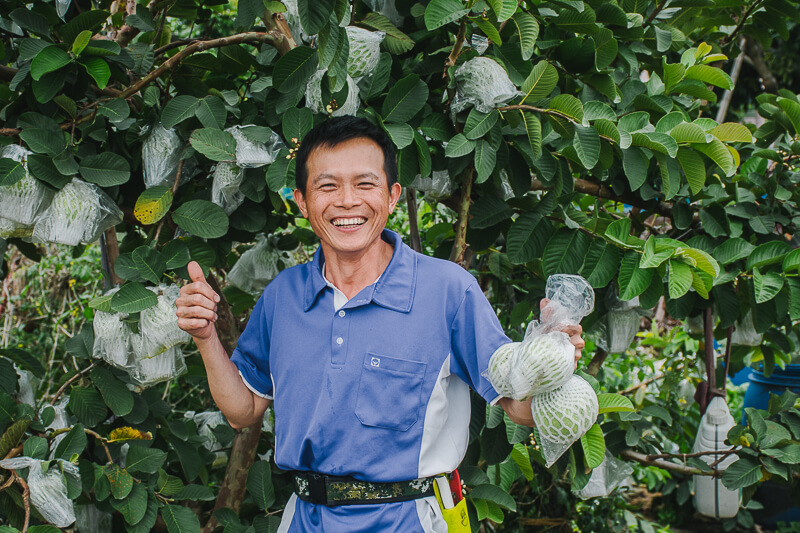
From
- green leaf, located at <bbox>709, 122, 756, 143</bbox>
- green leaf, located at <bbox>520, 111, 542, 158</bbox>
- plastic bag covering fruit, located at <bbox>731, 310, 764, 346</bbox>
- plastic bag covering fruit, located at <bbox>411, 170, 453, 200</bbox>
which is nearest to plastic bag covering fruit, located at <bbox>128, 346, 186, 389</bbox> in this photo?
plastic bag covering fruit, located at <bbox>411, 170, 453, 200</bbox>

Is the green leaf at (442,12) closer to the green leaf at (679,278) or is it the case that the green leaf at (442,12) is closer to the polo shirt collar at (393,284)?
the polo shirt collar at (393,284)

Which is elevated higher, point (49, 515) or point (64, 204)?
point (64, 204)

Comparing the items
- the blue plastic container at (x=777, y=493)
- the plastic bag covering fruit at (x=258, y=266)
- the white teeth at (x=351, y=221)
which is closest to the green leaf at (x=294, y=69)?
the white teeth at (x=351, y=221)

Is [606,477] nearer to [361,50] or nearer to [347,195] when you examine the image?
[347,195]

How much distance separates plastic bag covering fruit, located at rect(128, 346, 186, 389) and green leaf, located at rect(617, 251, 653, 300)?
3.37ft

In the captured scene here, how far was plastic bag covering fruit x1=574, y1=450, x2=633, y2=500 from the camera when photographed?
203 cm

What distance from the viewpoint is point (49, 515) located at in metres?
A: 1.40

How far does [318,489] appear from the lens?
1.28 metres

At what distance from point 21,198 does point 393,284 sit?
800 millimetres

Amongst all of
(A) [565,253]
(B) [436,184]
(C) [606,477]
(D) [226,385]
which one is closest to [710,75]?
(A) [565,253]

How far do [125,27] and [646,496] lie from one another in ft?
11.1

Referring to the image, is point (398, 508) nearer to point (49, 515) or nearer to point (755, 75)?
point (49, 515)

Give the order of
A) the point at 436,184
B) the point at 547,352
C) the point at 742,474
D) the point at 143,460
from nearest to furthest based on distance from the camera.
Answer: the point at 547,352 < the point at 143,460 < the point at 436,184 < the point at 742,474

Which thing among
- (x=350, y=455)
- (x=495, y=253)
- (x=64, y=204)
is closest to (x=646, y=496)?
(x=495, y=253)
